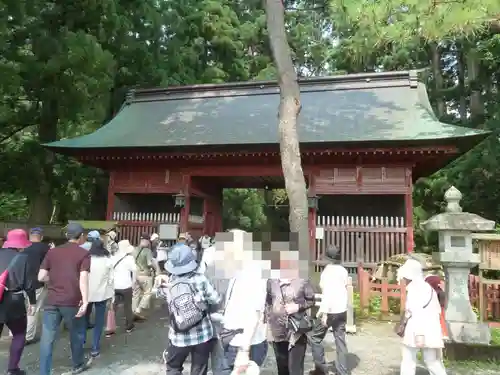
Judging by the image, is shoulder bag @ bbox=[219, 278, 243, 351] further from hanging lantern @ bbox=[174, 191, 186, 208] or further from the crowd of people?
hanging lantern @ bbox=[174, 191, 186, 208]

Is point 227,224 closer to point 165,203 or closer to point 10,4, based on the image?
point 165,203

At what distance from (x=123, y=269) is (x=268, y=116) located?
8.34m

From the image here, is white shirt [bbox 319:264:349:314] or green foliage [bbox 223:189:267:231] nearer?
white shirt [bbox 319:264:349:314]

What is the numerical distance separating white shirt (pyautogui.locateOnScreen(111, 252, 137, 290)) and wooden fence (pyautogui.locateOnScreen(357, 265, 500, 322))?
4388 mm

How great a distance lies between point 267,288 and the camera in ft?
11.5

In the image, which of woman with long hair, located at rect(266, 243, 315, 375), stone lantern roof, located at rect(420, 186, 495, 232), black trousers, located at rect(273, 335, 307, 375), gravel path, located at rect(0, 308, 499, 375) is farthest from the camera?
stone lantern roof, located at rect(420, 186, 495, 232)

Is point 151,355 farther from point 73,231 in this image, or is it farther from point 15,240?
point 15,240

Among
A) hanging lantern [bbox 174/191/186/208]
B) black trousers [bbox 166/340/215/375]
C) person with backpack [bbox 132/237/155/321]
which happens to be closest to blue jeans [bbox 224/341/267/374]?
black trousers [bbox 166/340/215/375]

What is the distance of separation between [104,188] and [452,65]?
62.6 feet

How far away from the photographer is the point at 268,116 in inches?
522

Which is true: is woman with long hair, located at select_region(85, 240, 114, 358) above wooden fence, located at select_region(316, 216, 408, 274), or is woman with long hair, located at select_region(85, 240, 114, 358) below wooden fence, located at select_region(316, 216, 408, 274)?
below

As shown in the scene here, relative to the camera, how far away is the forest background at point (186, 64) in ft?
20.6

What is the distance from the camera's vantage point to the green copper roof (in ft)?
36.4

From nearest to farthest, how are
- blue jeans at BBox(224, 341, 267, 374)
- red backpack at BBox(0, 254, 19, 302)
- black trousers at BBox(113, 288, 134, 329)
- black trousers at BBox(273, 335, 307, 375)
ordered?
blue jeans at BBox(224, 341, 267, 374), black trousers at BBox(273, 335, 307, 375), red backpack at BBox(0, 254, 19, 302), black trousers at BBox(113, 288, 134, 329)
